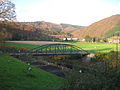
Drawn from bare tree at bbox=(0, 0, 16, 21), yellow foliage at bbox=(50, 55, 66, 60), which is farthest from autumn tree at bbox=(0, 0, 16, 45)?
yellow foliage at bbox=(50, 55, 66, 60)

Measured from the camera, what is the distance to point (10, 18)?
49.5ft

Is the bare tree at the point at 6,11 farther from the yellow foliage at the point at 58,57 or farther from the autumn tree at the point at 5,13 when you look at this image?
the yellow foliage at the point at 58,57

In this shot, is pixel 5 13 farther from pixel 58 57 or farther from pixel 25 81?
pixel 58 57

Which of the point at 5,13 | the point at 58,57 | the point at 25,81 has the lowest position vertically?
the point at 58,57

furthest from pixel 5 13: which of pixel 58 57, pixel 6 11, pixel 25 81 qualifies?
pixel 58 57

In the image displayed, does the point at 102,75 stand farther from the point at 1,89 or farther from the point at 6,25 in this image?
the point at 6,25

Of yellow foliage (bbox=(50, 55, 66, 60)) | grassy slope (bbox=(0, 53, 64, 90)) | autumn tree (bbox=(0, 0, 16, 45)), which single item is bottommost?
yellow foliage (bbox=(50, 55, 66, 60))

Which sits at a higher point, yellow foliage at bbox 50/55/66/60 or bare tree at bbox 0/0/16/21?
bare tree at bbox 0/0/16/21

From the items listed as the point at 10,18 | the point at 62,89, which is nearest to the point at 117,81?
the point at 62,89

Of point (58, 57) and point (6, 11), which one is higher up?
point (6, 11)

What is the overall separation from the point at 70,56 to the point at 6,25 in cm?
3504

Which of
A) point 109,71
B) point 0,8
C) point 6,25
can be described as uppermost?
point 0,8

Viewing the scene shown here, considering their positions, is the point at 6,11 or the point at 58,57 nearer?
the point at 6,11

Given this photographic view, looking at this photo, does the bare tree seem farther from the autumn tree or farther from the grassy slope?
the grassy slope
